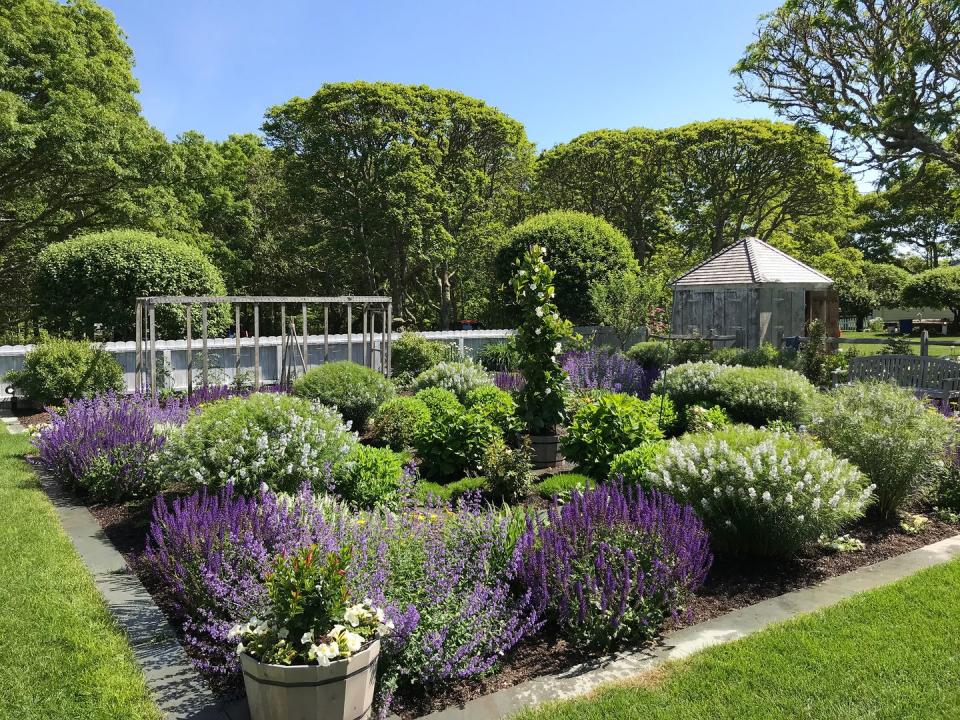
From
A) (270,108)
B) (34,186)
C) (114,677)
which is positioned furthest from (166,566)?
(270,108)

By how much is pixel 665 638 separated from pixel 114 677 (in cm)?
290

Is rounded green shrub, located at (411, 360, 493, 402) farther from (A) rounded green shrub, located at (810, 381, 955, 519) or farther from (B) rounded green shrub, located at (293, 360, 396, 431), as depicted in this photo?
(A) rounded green shrub, located at (810, 381, 955, 519)

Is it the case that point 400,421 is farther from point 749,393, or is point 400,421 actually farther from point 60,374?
point 60,374

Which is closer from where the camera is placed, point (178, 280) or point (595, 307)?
point (178, 280)

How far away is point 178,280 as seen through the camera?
14164 millimetres

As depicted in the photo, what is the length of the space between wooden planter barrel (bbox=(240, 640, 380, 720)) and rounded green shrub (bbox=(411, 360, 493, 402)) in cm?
→ 695

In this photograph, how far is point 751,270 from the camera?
16.4 metres

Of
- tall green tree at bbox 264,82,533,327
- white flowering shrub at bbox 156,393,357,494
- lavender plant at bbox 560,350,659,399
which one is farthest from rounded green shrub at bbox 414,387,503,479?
tall green tree at bbox 264,82,533,327

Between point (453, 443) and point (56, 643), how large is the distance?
14.0 ft

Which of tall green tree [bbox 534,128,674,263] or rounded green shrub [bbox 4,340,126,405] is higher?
tall green tree [bbox 534,128,674,263]

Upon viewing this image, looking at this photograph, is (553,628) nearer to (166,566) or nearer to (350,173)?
(166,566)

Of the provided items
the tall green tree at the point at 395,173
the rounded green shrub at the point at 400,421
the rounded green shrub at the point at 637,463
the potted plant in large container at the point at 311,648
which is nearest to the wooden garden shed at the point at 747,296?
the tall green tree at the point at 395,173

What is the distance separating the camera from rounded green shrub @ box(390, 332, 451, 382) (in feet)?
47.9

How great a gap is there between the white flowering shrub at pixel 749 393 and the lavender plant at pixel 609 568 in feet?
14.2
